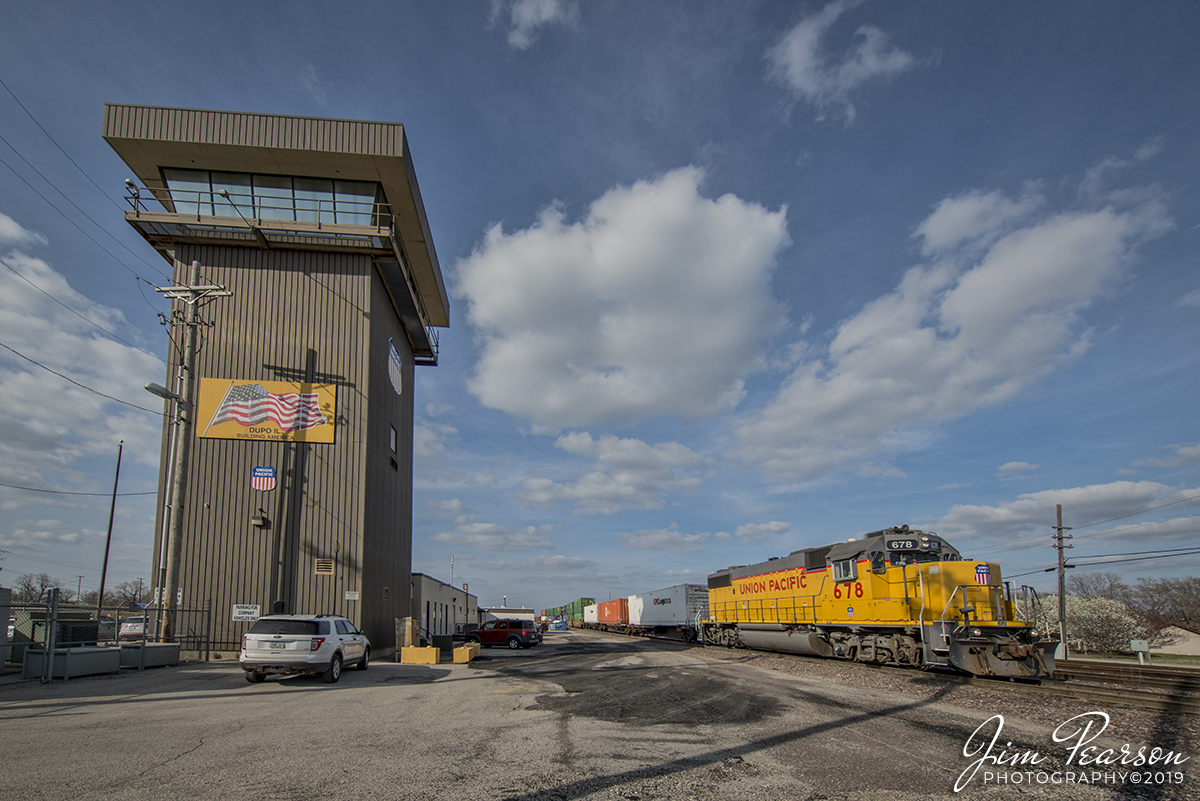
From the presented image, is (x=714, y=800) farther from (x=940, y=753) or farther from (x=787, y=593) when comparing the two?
(x=787, y=593)

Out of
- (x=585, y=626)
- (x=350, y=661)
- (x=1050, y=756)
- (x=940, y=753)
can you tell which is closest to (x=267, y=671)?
(x=350, y=661)

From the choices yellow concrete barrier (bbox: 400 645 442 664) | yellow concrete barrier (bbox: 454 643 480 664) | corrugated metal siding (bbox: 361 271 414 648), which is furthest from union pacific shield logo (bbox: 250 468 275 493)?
yellow concrete barrier (bbox: 454 643 480 664)

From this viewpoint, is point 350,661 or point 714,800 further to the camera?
point 350,661

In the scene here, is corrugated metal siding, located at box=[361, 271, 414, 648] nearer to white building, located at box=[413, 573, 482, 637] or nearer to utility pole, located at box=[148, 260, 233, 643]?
white building, located at box=[413, 573, 482, 637]

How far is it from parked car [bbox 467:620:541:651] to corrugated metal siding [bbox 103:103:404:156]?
25.6 m

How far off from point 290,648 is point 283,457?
35.4ft

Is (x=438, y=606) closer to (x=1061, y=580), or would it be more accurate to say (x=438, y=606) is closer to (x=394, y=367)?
(x=394, y=367)

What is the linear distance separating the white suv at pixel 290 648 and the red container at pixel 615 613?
4184 centimetres

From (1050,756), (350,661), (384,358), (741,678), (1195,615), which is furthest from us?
(1195,615)

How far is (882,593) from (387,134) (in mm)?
23155

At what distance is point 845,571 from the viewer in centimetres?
1959

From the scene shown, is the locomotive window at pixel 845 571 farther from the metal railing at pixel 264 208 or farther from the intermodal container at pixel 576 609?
the intermodal container at pixel 576 609

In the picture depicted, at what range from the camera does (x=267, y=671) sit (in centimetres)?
1496

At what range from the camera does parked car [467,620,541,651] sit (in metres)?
36.9
